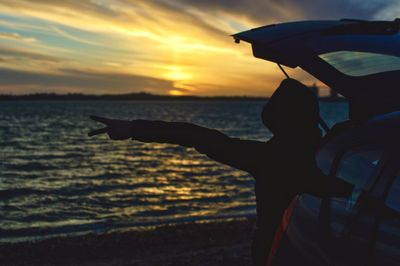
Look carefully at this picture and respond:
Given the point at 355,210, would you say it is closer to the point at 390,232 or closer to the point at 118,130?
the point at 390,232

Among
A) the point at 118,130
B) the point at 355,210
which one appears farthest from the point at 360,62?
the point at 118,130

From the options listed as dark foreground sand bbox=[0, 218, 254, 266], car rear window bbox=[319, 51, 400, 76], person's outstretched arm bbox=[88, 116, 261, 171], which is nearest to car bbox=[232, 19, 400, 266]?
car rear window bbox=[319, 51, 400, 76]

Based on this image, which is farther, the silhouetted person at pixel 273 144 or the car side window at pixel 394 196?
the silhouetted person at pixel 273 144

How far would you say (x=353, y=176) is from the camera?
2.59 metres

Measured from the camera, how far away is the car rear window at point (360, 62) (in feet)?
9.24

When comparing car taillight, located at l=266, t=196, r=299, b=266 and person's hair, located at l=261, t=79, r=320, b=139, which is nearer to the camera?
person's hair, located at l=261, t=79, r=320, b=139

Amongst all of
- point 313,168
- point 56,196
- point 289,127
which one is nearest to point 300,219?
point 313,168

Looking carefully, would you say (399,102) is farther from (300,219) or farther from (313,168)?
(300,219)

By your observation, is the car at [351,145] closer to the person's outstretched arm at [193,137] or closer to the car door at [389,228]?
the car door at [389,228]

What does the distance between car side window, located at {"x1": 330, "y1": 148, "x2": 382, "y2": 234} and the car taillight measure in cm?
37

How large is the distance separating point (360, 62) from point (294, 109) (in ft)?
1.46

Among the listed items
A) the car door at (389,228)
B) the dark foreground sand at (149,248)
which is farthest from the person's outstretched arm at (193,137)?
the dark foreground sand at (149,248)

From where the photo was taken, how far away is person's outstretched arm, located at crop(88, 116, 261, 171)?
2.89 metres

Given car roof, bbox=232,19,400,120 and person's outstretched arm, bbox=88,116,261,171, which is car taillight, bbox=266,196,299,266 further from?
car roof, bbox=232,19,400,120
